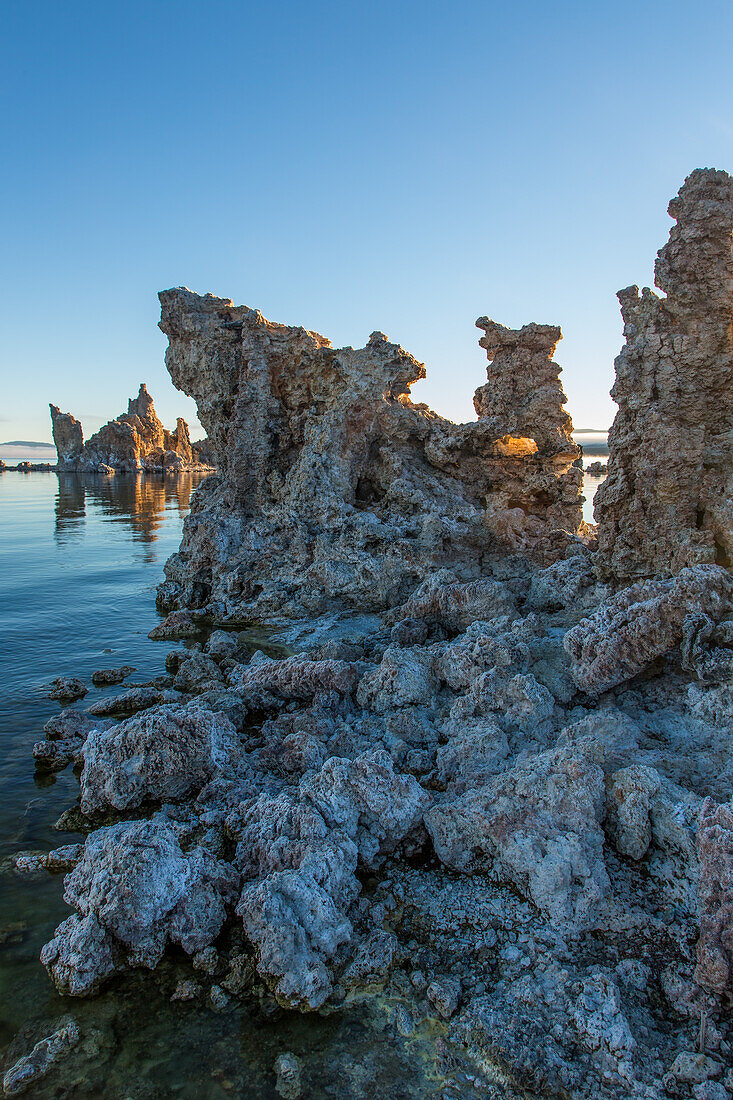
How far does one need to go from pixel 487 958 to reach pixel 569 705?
172 inches

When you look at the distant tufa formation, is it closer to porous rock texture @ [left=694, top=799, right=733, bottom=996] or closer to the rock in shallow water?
the rock in shallow water

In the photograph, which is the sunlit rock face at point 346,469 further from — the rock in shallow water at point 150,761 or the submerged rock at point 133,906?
the submerged rock at point 133,906

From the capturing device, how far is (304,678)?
419 inches

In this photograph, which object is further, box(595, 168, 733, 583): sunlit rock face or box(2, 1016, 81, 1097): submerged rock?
box(595, 168, 733, 583): sunlit rock face

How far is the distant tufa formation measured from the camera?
101m

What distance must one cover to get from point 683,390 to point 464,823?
867 centimetres

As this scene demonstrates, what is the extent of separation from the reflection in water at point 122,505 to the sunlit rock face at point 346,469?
1168 cm

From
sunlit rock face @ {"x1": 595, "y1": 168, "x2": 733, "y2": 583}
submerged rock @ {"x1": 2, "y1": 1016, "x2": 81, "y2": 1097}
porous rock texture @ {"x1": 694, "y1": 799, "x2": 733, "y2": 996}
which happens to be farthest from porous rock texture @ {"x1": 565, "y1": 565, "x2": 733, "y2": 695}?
submerged rock @ {"x1": 2, "y1": 1016, "x2": 81, "y2": 1097}

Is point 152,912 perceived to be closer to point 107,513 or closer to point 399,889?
point 399,889

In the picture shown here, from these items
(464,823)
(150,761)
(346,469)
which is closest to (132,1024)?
(150,761)

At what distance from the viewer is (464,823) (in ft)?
22.5

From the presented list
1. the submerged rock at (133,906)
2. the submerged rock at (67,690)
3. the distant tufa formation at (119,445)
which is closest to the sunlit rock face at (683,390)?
the submerged rock at (133,906)

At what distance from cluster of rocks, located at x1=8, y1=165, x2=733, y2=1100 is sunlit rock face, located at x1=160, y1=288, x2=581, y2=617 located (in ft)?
4.07

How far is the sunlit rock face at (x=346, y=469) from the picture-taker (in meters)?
16.3
